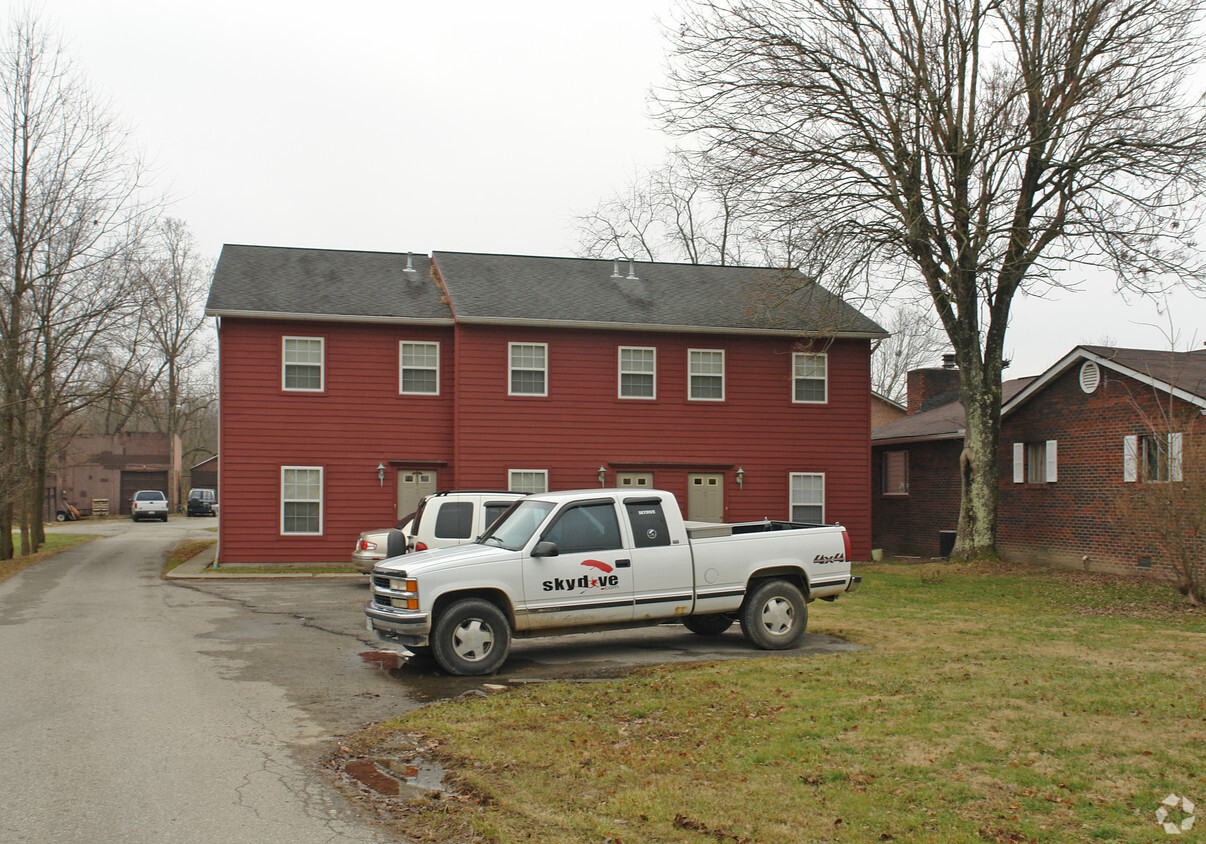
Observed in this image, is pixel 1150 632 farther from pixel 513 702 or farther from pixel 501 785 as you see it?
pixel 501 785

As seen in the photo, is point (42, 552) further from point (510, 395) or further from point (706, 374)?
point (706, 374)

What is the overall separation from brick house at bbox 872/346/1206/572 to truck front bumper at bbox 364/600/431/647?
1214 centimetres

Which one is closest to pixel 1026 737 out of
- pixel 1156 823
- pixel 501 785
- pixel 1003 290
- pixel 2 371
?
pixel 1156 823

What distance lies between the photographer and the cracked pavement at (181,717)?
559 cm

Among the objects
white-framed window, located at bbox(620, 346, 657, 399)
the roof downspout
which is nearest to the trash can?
white-framed window, located at bbox(620, 346, 657, 399)

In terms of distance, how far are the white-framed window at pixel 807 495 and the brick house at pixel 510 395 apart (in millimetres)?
44

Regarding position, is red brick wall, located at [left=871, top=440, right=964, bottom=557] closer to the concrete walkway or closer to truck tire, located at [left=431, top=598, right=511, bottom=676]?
the concrete walkway

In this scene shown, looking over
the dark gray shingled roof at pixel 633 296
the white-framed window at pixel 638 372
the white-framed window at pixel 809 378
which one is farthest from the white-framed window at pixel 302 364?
the white-framed window at pixel 809 378

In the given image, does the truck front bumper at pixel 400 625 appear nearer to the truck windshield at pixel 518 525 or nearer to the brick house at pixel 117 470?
the truck windshield at pixel 518 525

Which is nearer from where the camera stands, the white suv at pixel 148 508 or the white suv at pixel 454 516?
the white suv at pixel 454 516

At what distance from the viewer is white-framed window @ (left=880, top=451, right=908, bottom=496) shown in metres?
30.2

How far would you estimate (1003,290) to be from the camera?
22.4 metres

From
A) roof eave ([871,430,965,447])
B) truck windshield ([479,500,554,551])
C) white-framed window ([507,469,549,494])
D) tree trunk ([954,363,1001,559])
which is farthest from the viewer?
roof eave ([871,430,965,447])

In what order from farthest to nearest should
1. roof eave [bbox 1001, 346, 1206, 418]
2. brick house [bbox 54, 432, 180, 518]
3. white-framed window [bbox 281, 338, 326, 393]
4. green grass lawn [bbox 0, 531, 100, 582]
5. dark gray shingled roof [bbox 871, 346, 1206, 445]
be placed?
brick house [bbox 54, 432, 180, 518]
green grass lawn [bbox 0, 531, 100, 582]
white-framed window [bbox 281, 338, 326, 393]
dark gray shingled roof [bbox 871, 346, 1206, 445]
roof eave [bbox 1001, 346, 1206, 418]
